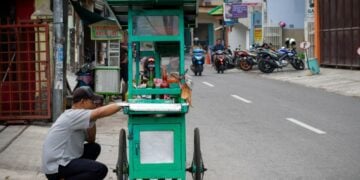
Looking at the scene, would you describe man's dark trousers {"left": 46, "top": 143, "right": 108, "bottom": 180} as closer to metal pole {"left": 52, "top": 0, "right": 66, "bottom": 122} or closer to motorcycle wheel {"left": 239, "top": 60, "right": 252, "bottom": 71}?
metal pole {"left": 52, "top": 0, "right": 66, "bottom": 122}

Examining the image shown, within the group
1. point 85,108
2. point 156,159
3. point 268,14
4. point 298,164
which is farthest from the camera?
point 268,14

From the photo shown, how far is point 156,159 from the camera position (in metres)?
7.31

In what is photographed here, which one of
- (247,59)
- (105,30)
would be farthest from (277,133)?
(247,59)

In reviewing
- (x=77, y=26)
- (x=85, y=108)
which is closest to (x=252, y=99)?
(x=85, y=108)

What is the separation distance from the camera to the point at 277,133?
12.8 m

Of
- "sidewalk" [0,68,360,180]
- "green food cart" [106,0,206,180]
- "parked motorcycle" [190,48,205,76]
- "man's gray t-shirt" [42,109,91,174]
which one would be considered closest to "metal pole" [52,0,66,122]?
"sidewalk" [0,68,360,180]

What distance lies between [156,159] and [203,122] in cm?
746

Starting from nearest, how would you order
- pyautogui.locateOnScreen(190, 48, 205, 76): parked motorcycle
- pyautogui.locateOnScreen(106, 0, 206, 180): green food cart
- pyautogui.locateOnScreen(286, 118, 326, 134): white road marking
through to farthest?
pyautogui.locateOnScreen(106, 0, 206, 180): green food cart → pyautogui.locateOnScreen(286, 118, 326, 134): white road marking → pyautogui.locateOnScreen(190, 48, 205, 76): parked motorcycle

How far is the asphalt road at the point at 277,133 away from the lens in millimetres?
9547

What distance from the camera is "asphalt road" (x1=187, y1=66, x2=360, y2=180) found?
9547mm

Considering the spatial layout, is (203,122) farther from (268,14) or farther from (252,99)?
(268,14)

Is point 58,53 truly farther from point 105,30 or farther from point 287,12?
point 287,12

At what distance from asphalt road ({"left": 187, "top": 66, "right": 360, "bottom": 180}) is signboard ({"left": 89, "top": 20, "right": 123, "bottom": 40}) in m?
2.88

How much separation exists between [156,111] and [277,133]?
20.3 ft
